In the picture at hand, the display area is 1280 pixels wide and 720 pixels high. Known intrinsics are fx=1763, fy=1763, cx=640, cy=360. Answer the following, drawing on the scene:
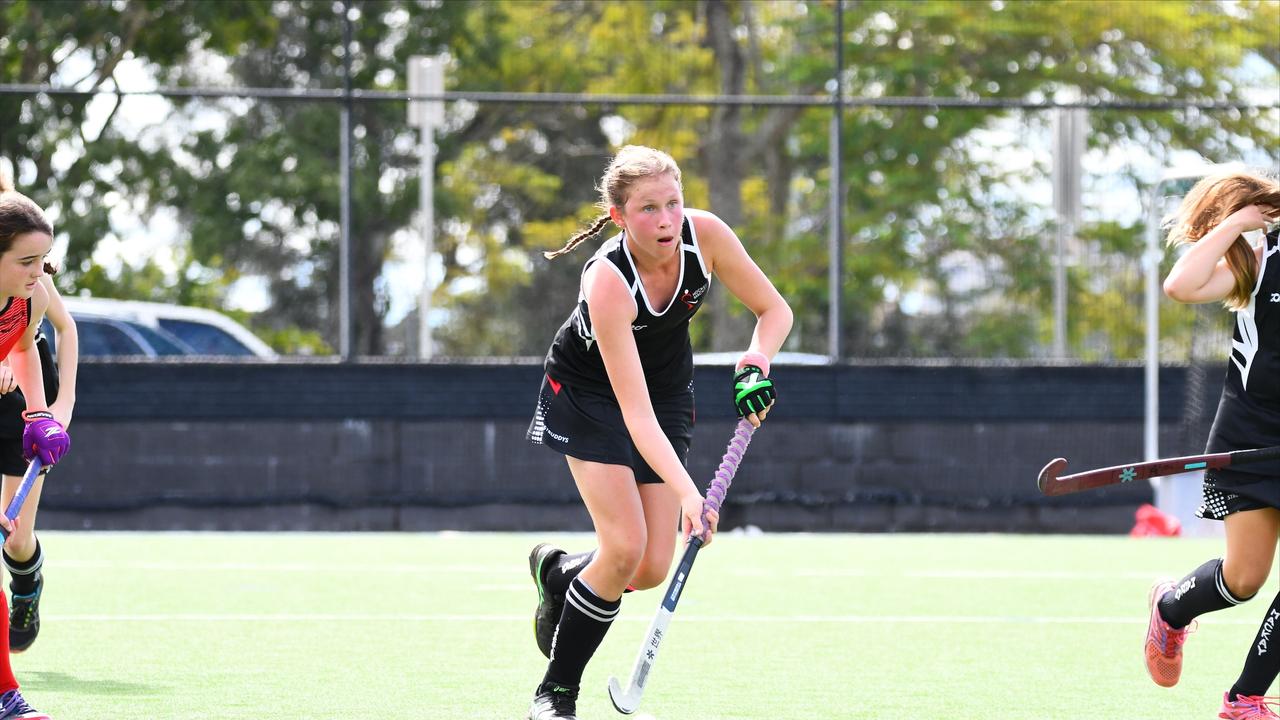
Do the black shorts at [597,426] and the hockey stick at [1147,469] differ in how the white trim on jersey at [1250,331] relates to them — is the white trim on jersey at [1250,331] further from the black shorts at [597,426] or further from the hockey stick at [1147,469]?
the black shorts at [597,426]

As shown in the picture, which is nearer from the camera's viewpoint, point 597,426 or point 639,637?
point 597,426

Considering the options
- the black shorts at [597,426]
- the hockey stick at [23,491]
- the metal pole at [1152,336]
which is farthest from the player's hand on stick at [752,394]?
the metal pole at [1152,336]

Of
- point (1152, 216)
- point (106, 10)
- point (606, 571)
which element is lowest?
point (606, 571)

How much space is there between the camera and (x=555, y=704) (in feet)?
14.9

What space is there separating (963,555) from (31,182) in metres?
9.90

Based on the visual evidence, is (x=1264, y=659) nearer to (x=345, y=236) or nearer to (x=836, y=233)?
(x=836, y=233)

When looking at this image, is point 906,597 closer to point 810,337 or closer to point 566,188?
point 810,337

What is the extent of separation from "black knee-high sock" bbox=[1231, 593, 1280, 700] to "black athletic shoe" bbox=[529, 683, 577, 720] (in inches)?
70.1

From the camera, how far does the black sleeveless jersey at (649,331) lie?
4539 millimetres

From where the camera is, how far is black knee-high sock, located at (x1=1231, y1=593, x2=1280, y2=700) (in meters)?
4.64

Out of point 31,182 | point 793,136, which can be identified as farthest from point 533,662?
point 31,182

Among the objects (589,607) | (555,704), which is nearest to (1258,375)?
(589,607)

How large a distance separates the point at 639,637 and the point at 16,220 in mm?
3096

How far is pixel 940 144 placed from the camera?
15.7 meters
